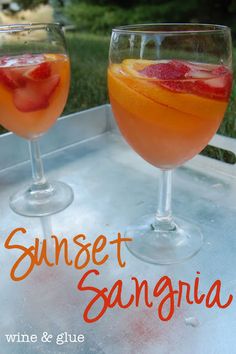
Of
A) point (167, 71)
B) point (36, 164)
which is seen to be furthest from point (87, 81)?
point (167, 71)

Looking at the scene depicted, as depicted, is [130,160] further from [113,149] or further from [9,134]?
[9,134]

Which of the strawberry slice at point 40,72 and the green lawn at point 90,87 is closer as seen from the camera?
the strawberry slice at point 40,72

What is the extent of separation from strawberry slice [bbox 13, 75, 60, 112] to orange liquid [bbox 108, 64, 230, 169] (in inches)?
5.5

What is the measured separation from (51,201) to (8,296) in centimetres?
24

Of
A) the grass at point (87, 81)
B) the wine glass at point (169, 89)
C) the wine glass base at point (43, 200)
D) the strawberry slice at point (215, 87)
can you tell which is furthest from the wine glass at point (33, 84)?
the grass at point (87, 81)

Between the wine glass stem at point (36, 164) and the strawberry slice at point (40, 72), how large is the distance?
0.50 ft

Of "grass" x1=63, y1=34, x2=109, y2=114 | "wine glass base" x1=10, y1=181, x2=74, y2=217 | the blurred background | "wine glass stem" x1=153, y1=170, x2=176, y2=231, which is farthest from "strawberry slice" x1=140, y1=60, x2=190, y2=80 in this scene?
the blurred background

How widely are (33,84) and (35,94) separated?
0.7 inches

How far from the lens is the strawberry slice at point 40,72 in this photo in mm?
640

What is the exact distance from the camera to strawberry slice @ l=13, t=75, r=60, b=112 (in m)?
0.65

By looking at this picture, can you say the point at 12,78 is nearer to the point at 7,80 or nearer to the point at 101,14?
the point at 7,80

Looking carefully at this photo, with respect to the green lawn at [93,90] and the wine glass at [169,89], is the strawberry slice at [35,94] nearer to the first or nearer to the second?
the wine glass at [169,89]

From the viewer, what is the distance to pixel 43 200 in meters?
0.75

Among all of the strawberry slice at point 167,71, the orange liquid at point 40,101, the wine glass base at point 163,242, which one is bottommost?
the wine glass base at point 163,242
